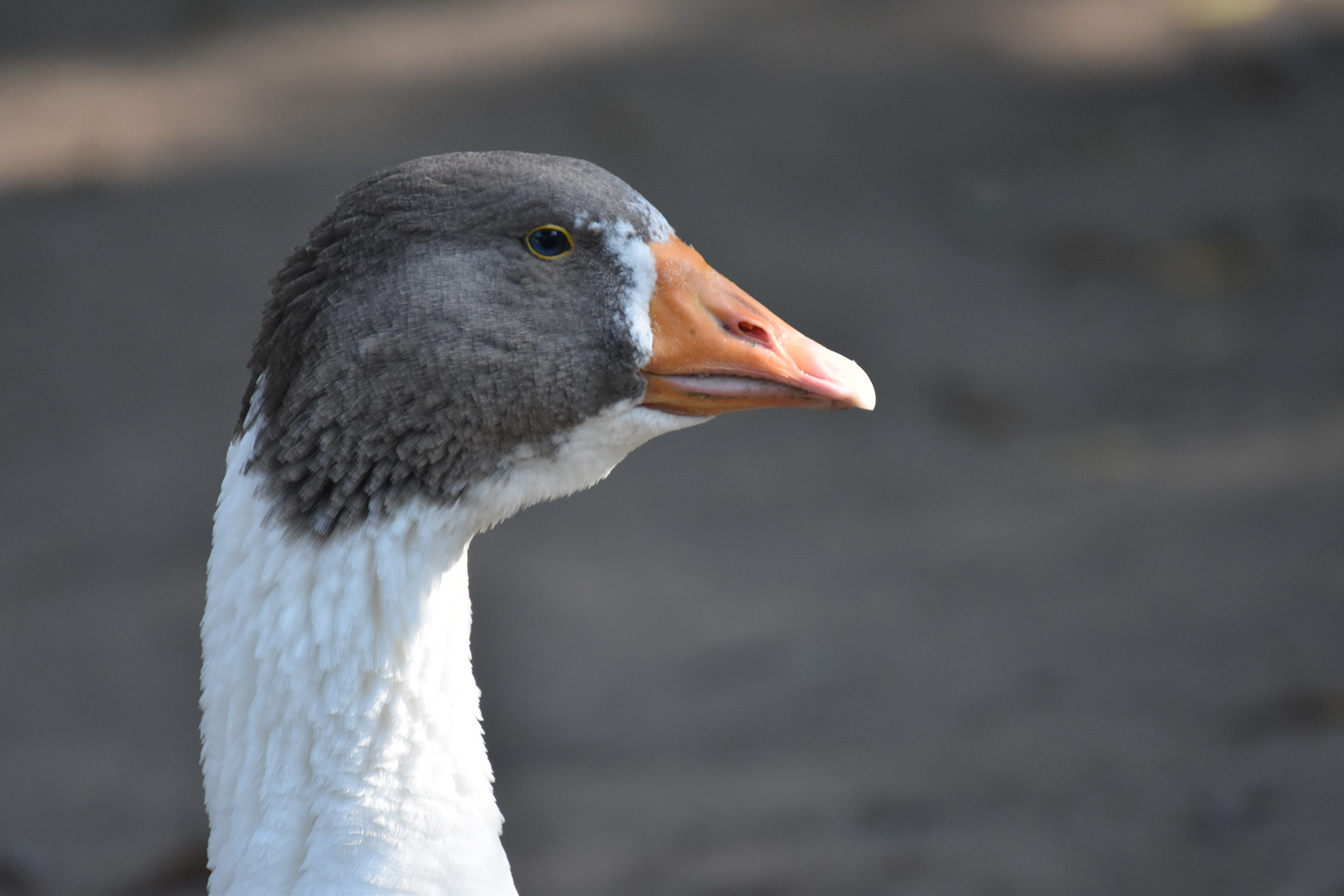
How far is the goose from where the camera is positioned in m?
2.35

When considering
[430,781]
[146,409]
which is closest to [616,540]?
[146,409]

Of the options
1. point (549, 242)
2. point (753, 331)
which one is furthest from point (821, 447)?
point (549, 242)

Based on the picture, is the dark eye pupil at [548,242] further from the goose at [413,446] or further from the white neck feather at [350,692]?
the white neck feather at [350,692]

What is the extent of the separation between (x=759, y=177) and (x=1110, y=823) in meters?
4.37

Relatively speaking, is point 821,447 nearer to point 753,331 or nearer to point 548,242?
point 753,331

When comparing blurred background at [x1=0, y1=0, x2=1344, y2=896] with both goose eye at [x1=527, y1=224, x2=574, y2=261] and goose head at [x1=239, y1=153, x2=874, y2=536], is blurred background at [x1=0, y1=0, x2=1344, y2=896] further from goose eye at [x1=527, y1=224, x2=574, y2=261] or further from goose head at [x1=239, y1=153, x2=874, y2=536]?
goose eye at [x1=527, y1=224, x2=574, y2=261]

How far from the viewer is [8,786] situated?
4938 millimetres

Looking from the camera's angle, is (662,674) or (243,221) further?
(243,221)

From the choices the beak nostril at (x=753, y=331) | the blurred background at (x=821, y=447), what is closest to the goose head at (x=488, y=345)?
the beak nostril at (x=753, y=331)

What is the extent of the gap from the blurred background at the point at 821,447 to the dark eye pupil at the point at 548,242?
2830mm

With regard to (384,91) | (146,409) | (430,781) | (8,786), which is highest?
(384,91)

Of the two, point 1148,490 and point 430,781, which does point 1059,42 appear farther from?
point 430,781

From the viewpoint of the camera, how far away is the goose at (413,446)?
2354 millimetres

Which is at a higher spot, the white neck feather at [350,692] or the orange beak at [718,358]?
the orange beak at [718,358]
